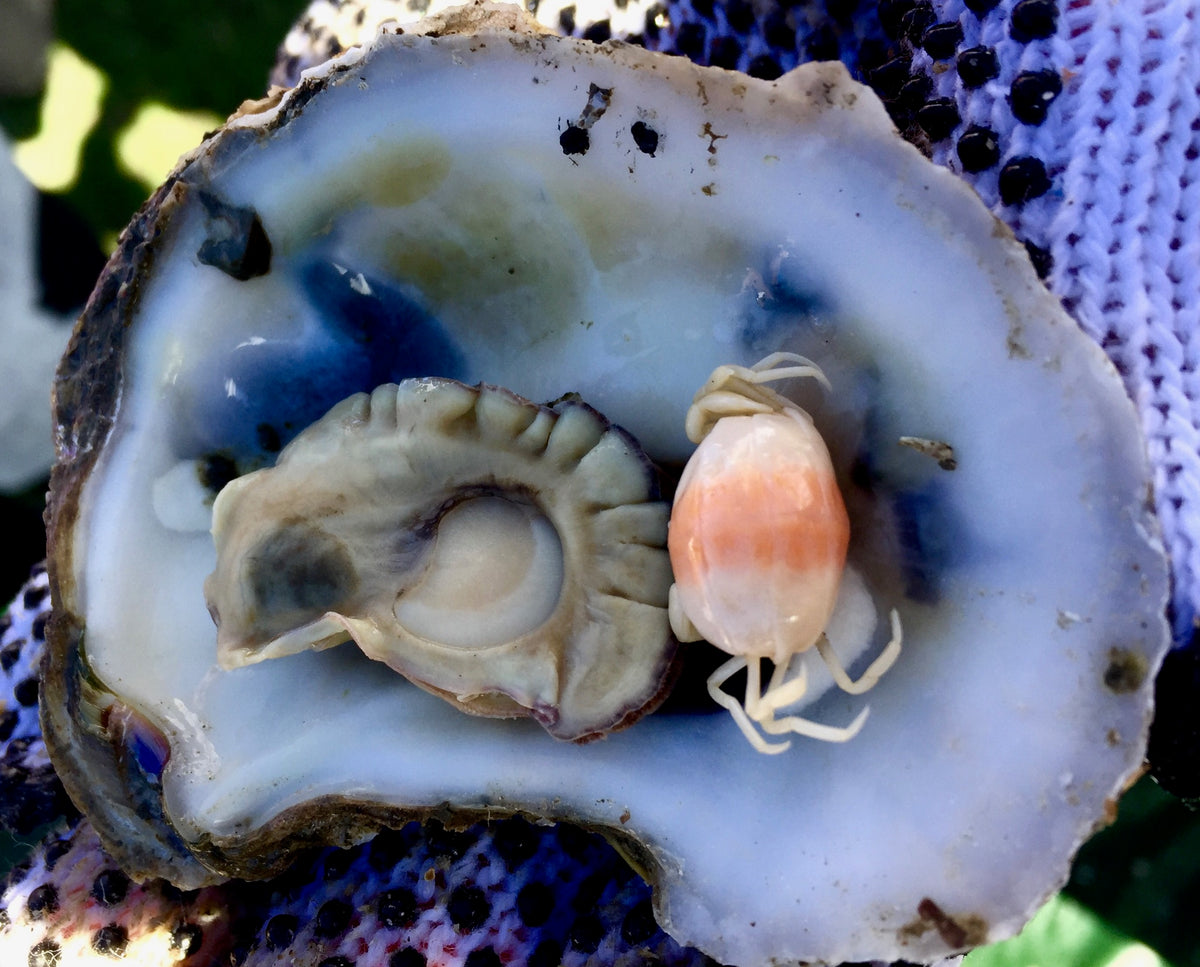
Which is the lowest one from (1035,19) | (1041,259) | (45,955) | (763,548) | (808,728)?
(45,955)

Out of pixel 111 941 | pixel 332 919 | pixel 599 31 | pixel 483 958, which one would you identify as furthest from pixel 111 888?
pixel 599 31

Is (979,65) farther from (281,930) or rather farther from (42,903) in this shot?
(42,903)

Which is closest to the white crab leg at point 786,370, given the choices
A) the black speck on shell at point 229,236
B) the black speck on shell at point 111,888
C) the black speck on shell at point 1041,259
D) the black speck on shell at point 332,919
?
the black speck on shell at point 1041,259

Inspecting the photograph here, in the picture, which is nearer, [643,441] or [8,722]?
[643,441]

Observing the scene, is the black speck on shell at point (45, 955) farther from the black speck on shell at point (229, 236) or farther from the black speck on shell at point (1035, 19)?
the black speck on shell at point (1035, 19)

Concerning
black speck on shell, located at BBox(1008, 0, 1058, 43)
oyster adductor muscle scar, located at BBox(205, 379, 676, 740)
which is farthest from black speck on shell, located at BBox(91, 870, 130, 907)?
black speck on shell, located at BBox(1008, 0, 1058, 43)

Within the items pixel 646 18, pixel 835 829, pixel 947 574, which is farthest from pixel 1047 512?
pixel 646 18

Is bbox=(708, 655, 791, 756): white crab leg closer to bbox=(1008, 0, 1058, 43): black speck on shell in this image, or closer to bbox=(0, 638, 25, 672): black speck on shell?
bbox=(1008, 0, 1058, 43): black speck on shell
